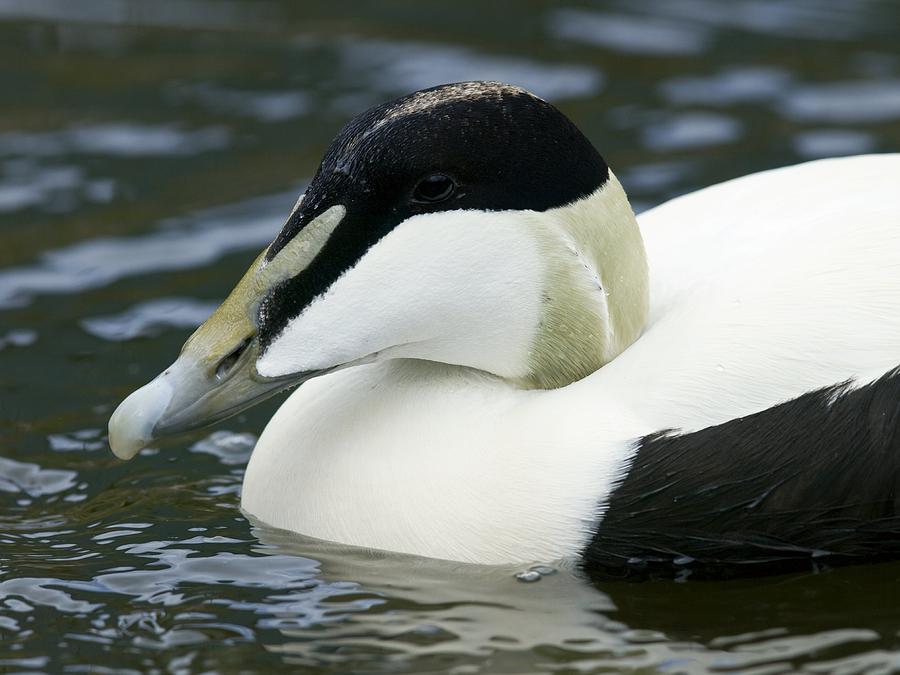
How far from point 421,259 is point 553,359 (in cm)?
47

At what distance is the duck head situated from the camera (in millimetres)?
4160

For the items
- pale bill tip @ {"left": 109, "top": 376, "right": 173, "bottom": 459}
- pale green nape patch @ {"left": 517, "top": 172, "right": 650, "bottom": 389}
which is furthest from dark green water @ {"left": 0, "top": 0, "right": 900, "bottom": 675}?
pale green nape patch @ {"left": 517, "top": 172, "right": 650, "bottom": 389}

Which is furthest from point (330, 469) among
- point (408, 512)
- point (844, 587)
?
point (844, 587)

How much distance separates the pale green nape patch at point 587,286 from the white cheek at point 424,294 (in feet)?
0.17

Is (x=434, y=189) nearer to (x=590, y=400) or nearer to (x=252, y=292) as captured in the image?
(x=252, y=292)

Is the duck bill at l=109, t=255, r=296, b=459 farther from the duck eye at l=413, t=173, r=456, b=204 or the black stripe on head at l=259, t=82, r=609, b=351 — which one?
the duck eye at l=413, t=173, r=456, b=204

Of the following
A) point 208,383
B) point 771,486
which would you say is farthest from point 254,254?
point 771,486

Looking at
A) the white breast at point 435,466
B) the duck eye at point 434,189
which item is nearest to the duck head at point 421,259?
the duck eye at point 434,189

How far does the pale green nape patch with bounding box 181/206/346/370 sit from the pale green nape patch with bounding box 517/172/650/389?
530 mm

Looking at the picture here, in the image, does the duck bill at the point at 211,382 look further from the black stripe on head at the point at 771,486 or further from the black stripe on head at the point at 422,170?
the black stripe on head at the point at 771,486

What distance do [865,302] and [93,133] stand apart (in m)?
4.65

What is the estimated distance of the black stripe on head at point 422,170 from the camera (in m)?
4.15

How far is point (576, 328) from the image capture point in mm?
4367

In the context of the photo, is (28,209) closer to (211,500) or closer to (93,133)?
(93,133)
